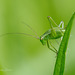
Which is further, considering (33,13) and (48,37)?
(33,13)

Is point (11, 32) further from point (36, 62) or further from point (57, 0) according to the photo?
point (57, 0)

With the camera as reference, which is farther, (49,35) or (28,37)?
(28,37)

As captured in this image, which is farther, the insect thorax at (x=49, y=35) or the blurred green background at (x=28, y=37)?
the blurred green background at (x=28, y=37)

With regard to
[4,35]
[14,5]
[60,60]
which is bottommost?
[60,60]

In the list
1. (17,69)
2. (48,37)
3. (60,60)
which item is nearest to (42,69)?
(17,69)

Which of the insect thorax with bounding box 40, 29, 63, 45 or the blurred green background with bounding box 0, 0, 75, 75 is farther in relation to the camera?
the blurred green background with bounding box 0, 0, 75, 75

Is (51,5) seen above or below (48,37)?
above

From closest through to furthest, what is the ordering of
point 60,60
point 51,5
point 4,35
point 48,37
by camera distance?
point 60,60 < point 48,37 < point 4,35 < point 51,5

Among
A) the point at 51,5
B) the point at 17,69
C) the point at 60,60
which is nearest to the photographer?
the point at 60,60
